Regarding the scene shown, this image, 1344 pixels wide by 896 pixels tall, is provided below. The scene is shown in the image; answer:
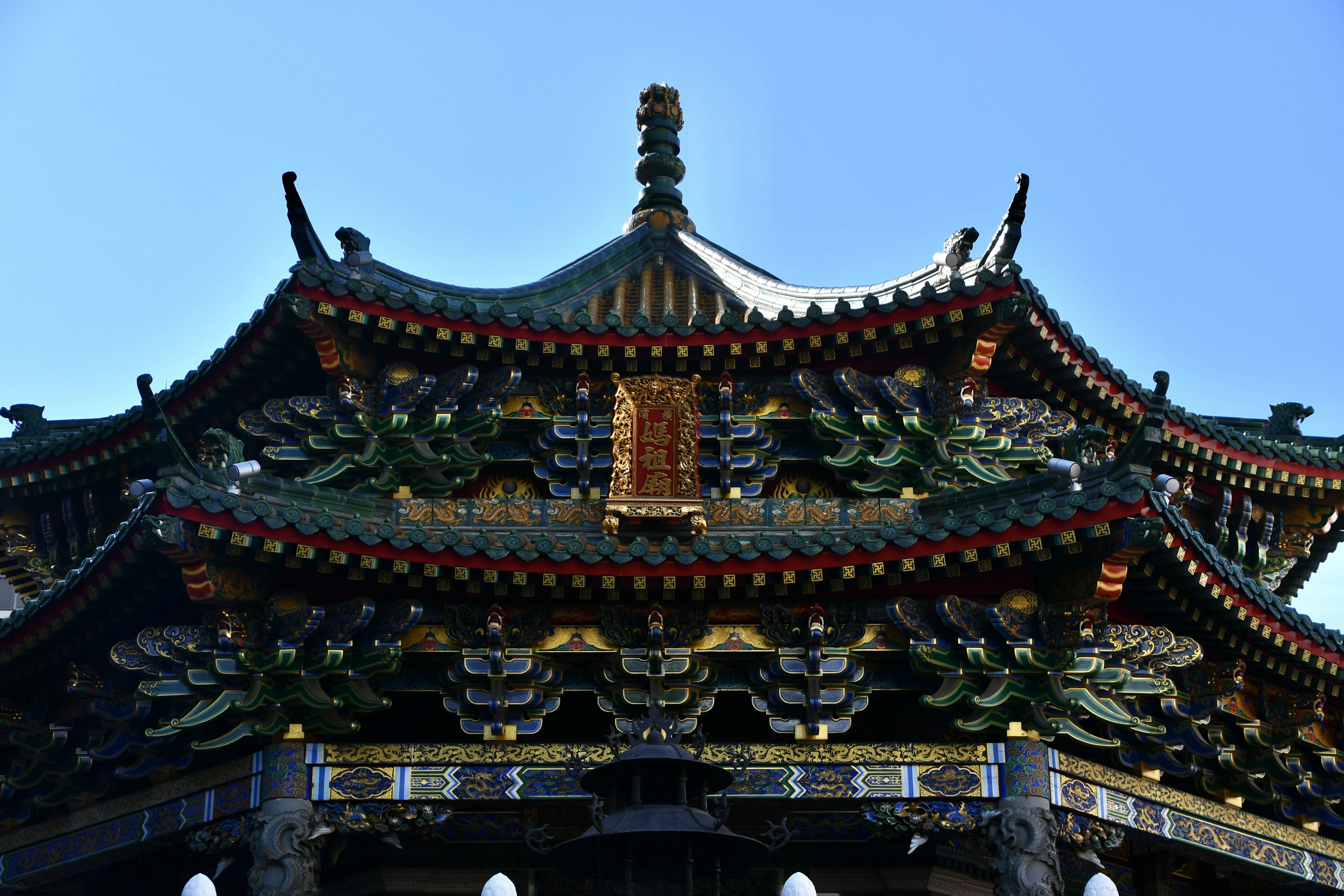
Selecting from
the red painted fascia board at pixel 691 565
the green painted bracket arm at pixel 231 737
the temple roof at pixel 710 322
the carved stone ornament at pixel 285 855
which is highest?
the temple roof at pixel 710 322

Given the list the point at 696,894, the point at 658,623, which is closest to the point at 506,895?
the point at 696,894

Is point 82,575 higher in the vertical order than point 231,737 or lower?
higher

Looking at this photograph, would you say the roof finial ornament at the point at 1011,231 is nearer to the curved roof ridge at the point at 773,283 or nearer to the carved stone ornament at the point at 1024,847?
the curved roof ridge at the point at 773,283

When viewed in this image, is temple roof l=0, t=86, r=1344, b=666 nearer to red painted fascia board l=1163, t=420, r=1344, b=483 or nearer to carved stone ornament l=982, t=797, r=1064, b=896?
red painted fascia board l=1163, t=420, r=1344, b=483

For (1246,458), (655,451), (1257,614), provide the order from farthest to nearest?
(1246,458) → (655,451) → (1257,614)

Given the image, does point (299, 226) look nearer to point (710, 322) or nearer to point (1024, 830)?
point (710, 322)

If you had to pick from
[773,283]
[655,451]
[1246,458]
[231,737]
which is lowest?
[231,737]

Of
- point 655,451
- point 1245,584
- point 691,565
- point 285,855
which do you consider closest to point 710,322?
point 655,451

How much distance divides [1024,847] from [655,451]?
16.0ft

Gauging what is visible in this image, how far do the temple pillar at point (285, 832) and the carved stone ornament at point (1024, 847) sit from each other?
5436mm

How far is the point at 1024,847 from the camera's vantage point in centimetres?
1261

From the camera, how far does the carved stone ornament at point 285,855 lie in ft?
40.8

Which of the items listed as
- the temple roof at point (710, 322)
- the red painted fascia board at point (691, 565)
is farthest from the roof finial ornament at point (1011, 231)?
the red painted fascia board at point (691, 565)

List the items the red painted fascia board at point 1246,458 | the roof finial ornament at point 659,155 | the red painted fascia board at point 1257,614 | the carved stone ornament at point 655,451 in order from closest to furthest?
1. the red painted fascia board at point 1257,614
2. the carved stone ornament at point 655,451
3. the red painted fascia board at point 1246,458
4. the roof finial ornament at point 659,155
